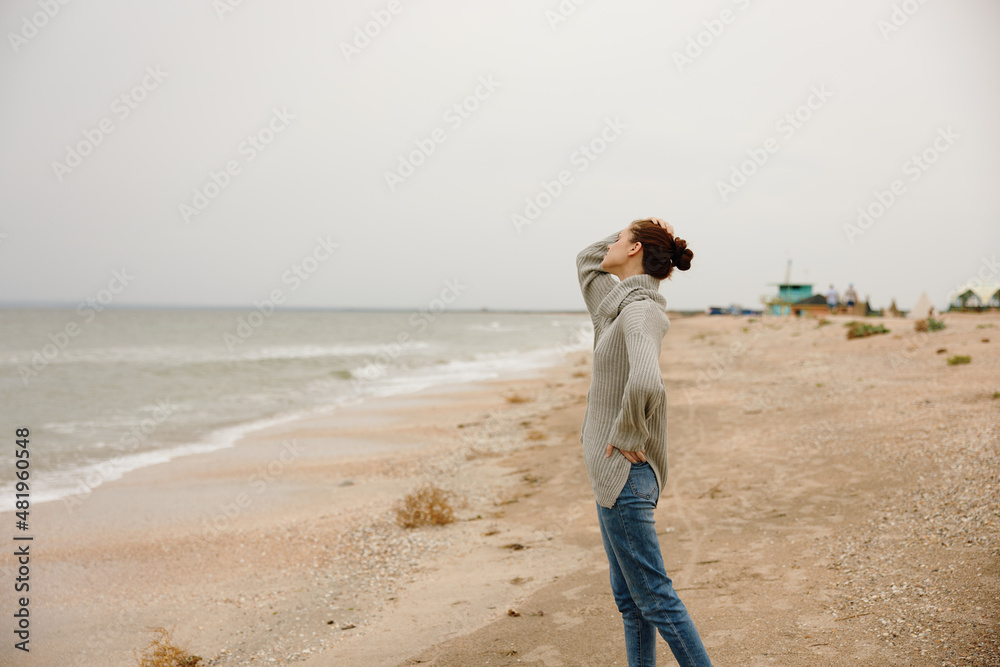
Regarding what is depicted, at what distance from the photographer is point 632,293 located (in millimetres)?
2529

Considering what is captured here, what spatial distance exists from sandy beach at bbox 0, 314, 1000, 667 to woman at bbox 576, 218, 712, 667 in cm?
119

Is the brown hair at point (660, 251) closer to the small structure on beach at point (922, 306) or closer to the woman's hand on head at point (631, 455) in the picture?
the woman's hand on head at point (631, 455)

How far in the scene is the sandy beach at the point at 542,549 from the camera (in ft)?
12.1

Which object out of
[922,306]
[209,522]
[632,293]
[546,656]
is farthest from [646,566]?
[922,306]

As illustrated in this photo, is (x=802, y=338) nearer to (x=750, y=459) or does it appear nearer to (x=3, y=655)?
(x=750, y=459)

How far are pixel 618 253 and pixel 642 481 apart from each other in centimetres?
99

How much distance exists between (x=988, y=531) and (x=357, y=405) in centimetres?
1440

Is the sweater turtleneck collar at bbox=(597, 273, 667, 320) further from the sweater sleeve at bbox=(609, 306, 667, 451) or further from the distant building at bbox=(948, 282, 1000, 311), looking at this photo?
the distant building at bbox=(948, 282, 1000, 311)

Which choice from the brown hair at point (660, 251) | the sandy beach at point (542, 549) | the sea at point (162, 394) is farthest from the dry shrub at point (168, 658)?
the sea at point (162, 394)

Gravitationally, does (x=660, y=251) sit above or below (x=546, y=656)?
above

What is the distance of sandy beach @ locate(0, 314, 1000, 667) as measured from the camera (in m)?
3.68

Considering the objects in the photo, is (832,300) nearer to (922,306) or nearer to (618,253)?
(922,306)

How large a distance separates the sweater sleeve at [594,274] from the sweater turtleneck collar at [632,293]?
141 mm

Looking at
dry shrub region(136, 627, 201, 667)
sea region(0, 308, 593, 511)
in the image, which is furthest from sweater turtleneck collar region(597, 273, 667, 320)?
sea region(0, 308, 593, 511)
